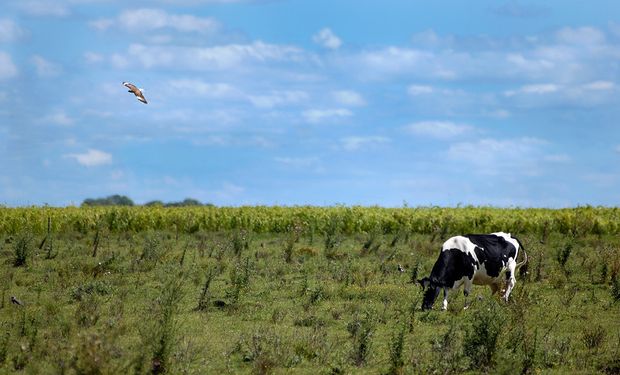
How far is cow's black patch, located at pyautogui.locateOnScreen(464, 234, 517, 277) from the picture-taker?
20.9 meters

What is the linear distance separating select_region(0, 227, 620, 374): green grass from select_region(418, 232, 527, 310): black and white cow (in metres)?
0.46

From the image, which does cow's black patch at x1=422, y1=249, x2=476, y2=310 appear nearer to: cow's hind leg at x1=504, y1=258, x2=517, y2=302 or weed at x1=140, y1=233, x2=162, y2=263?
cow's hind leg at x1=504, y1=258, x2=517, y2=302

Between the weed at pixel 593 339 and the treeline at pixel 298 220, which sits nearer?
the weed at pixel 593 339

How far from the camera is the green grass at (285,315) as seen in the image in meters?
14.3

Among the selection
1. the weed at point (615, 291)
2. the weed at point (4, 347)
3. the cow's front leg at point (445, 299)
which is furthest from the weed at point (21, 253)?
the weed at point (615, 291)

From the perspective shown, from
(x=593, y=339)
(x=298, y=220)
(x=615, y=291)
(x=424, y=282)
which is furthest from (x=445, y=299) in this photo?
(x=298, y=220)

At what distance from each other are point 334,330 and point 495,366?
13.2 feet

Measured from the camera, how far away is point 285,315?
1855 centimetres

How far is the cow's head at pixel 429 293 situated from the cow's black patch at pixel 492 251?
1.80 m

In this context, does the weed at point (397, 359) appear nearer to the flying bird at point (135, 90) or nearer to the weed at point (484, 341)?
the weed at point (484, 341)

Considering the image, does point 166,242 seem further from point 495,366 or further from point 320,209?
point 495,366

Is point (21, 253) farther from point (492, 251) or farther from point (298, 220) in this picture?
point (492, 251)

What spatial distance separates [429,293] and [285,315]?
3.36 metres

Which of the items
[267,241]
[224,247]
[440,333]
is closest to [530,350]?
[440,333]
